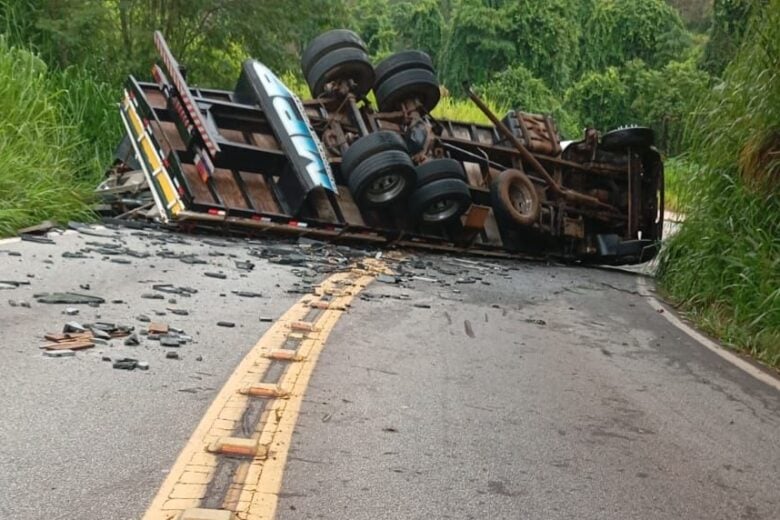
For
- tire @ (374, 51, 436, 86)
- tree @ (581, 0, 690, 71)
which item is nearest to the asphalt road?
tire @ (374, 51, 436, 86)

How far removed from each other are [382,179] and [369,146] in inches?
18.8

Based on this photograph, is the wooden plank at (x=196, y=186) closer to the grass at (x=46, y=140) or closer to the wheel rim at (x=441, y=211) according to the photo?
the grass at (x=46, y=140)

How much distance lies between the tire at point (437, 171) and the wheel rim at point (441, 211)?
367 mm

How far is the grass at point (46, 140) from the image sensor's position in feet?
34.9

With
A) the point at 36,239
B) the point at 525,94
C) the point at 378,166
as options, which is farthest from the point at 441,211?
the point at 525,94

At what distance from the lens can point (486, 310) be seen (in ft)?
Answer: 27.8

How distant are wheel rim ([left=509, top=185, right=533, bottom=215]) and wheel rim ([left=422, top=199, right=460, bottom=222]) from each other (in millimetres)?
1264

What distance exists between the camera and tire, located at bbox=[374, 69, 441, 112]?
44.3 ft

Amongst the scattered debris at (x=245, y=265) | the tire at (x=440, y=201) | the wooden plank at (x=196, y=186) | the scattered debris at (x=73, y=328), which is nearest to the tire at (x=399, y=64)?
the tire at (x=440, y=201)

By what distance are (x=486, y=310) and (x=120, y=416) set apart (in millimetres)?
4913

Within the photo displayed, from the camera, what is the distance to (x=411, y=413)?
4.64 meters

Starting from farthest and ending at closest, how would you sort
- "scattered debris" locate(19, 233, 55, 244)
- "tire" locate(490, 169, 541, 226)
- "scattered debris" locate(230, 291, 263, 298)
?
"tire" locate(490, 169, 541, 226), "scattered debris" locate(19, 233, 55, 244), "scattered debris" locate(230, 291, 263, 298)

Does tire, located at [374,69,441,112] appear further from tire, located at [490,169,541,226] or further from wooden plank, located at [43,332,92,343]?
wooden plank, located at [43,332,92,343]

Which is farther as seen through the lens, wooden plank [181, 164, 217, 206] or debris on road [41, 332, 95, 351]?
wooden plank [181, 164, 217, 206]
